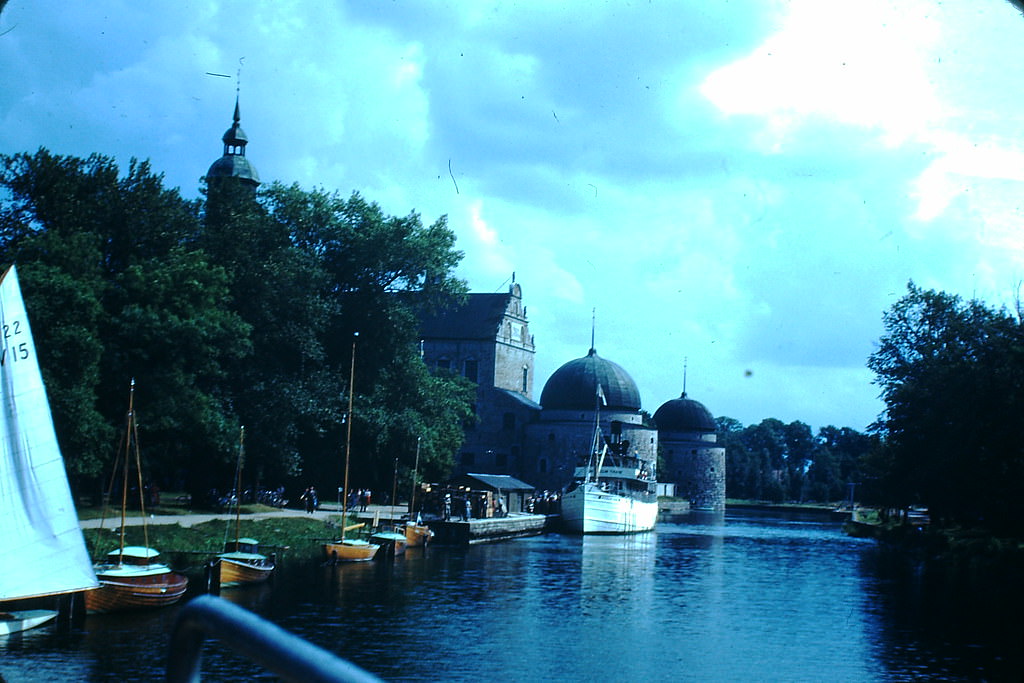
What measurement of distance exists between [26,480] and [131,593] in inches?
238

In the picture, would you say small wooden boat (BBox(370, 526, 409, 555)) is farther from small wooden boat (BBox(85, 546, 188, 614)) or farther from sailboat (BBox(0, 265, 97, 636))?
sailboat (BBox(0, 265, 97, 636))

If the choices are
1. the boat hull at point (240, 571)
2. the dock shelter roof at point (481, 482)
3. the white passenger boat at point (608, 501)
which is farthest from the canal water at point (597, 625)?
the white passenger boat at point (608, 501)

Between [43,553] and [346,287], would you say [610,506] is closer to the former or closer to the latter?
[346,287]

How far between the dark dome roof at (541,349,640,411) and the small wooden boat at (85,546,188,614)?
193 ft

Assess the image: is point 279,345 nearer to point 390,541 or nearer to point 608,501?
point 390,541

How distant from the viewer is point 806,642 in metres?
24.6

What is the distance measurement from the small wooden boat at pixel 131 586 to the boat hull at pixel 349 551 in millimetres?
9591

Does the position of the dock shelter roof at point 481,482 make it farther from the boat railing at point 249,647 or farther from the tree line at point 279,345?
the boat railing at point 249,647

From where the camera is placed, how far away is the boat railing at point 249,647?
6.01 feet

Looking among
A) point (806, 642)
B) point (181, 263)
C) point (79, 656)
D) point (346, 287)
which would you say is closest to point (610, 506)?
point (346, 287)

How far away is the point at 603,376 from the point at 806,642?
59.0 meters

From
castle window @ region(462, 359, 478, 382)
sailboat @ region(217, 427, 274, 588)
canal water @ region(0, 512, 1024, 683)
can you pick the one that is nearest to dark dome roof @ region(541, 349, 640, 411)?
castle window @ region(462, 359, 478, 382)

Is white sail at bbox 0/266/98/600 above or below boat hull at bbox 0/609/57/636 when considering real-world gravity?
above

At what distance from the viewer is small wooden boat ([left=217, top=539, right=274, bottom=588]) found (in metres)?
26.9
